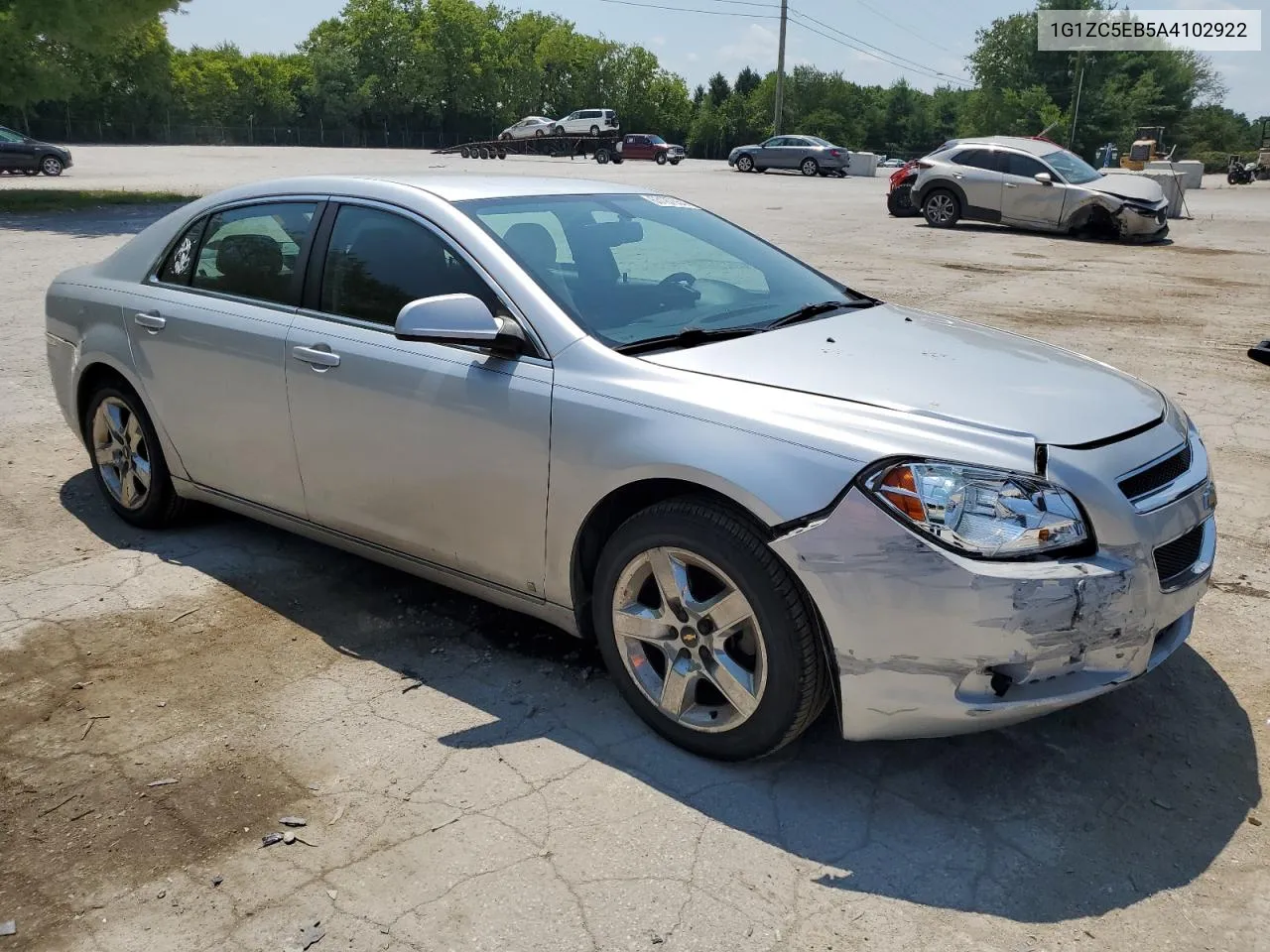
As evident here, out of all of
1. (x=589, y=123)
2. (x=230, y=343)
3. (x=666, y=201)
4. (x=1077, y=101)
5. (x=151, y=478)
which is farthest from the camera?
(x=1077, y=101)

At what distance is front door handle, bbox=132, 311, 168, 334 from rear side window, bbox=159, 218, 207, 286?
177mm

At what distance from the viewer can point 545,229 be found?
3711 millimetres

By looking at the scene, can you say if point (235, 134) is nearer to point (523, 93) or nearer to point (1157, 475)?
point (523, 93)

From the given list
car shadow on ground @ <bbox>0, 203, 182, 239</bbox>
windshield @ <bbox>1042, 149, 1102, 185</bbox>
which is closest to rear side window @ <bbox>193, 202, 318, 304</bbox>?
car shadow on ground @ <bbox>0, 203, 182, 239</bbox>

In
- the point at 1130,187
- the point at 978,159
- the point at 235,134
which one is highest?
the point at 235,134

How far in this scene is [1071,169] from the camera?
1886 cm

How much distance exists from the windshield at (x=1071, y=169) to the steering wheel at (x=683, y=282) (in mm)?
17009

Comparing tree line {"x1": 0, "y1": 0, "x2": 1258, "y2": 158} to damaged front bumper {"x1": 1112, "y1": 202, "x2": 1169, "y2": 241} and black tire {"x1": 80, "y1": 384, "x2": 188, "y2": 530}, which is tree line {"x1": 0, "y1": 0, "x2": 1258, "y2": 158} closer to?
damaged front bumper {"x1": 1112, "y1": 202, "x2": 1169, "y2": 241}

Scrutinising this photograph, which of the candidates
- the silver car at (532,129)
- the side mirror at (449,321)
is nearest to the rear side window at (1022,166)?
the side mirror at (449,321)

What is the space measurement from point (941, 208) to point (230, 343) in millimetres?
18433

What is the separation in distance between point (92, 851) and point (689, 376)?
2.06m

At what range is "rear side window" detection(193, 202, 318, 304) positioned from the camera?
405 cm

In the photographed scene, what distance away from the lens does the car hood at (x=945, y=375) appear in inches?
111

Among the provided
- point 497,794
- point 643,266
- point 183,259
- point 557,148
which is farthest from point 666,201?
point 557,148
